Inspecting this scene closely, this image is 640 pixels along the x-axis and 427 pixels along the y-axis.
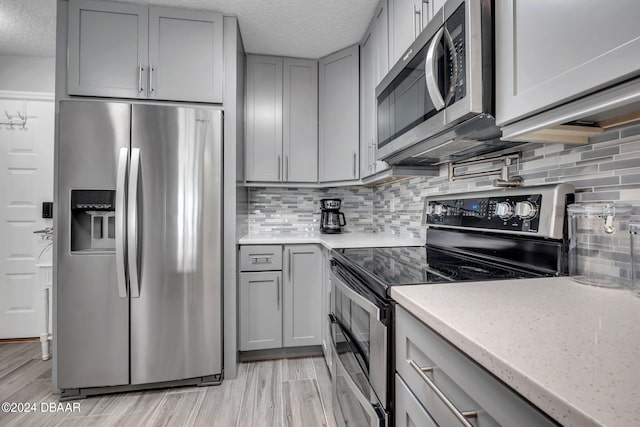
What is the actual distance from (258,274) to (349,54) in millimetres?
1907

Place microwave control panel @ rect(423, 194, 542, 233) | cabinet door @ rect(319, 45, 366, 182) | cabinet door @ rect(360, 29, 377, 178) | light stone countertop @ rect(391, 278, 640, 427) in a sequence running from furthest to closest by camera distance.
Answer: cabinet door @ rect(319, 45, 366, 182), cabinet door @ rect(360, 29, 377, 178), microwave control panel @ rect(423, 194, 542, 233), light stone countertop @ rect(391, 278, 640, 427)

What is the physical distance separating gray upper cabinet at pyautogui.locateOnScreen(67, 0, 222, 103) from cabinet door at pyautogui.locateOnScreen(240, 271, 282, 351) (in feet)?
4.36

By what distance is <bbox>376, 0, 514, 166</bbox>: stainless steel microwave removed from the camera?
2.77 ft

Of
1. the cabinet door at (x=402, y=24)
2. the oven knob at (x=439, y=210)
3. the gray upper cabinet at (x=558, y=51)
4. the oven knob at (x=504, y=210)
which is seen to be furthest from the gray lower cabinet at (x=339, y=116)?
the gray upper cabinet at (x=558, y=51)

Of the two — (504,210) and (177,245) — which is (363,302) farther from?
(177,245)

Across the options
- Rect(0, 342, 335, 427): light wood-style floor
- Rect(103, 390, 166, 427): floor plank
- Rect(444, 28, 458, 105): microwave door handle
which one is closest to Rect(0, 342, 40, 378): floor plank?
Rect(0, 342, 335, 427): light wood-style floor

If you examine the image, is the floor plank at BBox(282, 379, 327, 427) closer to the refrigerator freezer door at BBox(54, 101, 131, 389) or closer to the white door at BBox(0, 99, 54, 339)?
Answer: the refrigerator freezer door at BBox(54, 101, 131, 389)

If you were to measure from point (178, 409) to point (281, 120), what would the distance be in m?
2.18

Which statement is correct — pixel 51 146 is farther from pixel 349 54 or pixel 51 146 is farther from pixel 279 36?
pixel 349 54

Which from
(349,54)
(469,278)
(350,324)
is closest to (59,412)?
(350,324)

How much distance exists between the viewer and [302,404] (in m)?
1.68

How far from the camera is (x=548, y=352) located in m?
0.43

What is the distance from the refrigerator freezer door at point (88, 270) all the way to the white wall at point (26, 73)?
1405mm

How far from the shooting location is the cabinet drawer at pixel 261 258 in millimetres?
2131
